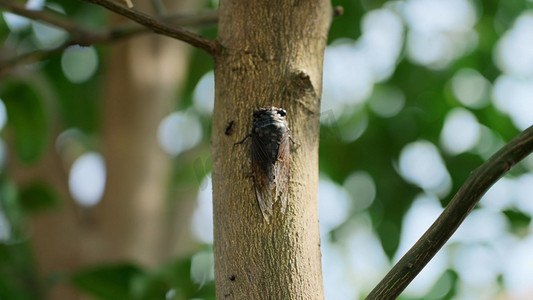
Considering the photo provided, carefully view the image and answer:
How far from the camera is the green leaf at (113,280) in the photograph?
1757 mm

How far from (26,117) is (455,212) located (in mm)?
1807

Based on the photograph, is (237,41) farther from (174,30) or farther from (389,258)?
(389,258)

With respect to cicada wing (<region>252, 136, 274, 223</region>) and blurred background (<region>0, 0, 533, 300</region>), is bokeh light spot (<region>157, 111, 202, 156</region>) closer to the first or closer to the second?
blurred background (<region>0, 0, 533, 300</region>)

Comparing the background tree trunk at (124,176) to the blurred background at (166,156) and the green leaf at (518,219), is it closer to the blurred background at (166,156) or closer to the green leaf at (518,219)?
the blurred background at (166,156)

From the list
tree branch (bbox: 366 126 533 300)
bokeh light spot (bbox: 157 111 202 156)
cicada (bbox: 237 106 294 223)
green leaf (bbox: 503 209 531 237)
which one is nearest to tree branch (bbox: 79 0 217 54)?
cicada (bbox: 237 106 294 223)

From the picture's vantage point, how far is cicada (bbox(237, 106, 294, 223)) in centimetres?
85

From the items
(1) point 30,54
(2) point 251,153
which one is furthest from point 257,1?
(1) point 30,54

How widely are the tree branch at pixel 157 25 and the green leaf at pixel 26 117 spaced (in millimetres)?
1330

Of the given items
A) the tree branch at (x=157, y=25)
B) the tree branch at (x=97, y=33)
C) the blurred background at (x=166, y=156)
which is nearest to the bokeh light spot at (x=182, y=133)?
the blurred background at (x=166, y=156)

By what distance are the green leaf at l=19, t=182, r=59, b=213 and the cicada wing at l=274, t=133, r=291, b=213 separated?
1727mm

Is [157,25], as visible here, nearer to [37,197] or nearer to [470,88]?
[37,197]

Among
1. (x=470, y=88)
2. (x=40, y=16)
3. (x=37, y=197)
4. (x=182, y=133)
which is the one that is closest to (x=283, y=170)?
(x=40, y=16)

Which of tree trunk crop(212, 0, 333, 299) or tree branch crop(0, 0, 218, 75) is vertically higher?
tree branch crop(0, 0, 218, 75)

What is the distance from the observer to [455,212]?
28.6 inches
